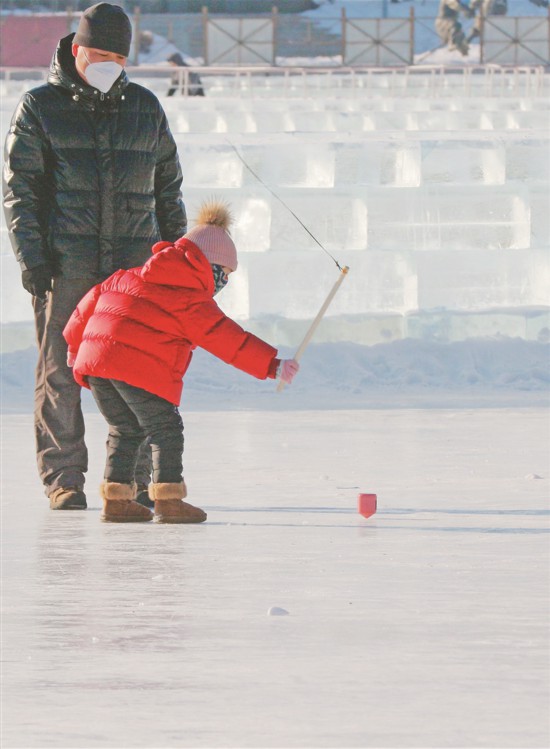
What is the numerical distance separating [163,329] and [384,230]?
782cm

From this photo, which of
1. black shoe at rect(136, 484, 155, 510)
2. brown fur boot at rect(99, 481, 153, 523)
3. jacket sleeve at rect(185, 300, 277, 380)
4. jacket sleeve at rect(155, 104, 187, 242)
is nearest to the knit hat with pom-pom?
jacket sleeve at rect(185, 300, 277, 380)

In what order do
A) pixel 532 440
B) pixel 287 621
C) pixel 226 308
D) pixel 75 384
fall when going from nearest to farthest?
pixel 287 621, pixel 75 384, pixel 532 440, pixel 226 308

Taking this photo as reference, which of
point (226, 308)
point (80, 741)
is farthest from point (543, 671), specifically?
point (226, 308)

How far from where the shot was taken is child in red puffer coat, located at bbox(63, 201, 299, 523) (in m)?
5.20

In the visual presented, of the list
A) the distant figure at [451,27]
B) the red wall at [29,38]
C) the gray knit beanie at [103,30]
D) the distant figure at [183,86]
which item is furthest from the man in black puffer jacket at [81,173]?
the distant figure at [451,27]

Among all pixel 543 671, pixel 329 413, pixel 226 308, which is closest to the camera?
pixel 543 671

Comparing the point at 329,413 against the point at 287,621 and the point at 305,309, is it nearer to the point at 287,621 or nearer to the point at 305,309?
the point at 305,309

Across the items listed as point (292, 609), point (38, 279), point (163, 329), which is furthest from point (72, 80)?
point (292, 609)

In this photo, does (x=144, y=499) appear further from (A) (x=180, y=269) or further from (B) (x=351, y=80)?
(B) (x=351, y=80)

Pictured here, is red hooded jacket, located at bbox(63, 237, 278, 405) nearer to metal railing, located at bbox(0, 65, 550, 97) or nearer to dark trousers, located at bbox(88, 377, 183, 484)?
dark trousers, located at bbox(88, 377, 183, 484)

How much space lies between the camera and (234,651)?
362 centimetres

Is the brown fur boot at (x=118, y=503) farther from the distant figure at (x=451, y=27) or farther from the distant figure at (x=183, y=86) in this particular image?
the distant figure at (x=451, y=27)

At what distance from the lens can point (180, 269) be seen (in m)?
5.19

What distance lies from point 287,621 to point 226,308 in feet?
26.0
